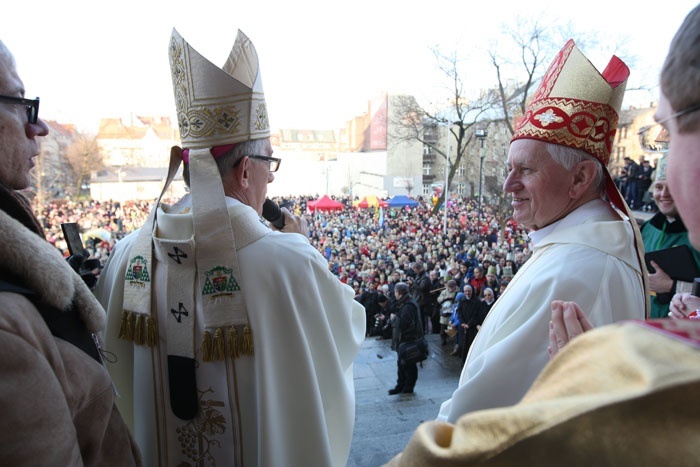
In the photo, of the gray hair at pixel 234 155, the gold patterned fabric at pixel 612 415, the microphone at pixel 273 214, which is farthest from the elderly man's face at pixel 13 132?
the gold patterned fabric at pixel 612 415

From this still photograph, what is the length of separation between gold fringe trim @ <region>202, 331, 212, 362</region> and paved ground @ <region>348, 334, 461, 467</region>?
8.75 feet

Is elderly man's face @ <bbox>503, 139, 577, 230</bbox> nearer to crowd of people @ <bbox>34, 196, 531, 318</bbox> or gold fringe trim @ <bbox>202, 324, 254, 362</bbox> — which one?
gold fringe trim @ <bbox>202, 324, 254, 362</bbox>

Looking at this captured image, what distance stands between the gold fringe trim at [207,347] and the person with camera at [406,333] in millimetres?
4796

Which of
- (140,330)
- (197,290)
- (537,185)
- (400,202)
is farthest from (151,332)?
(400,202)

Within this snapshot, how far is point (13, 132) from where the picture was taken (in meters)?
1.32

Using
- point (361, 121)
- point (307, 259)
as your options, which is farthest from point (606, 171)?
point (361, 121)

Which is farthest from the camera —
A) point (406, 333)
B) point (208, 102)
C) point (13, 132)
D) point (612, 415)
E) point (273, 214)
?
point (406, 333)

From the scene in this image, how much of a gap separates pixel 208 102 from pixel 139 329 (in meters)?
1.00

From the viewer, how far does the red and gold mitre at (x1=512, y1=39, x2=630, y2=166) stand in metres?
2.02

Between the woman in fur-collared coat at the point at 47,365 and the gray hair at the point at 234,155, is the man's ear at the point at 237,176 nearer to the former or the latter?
the gray hair at the point at 234,155

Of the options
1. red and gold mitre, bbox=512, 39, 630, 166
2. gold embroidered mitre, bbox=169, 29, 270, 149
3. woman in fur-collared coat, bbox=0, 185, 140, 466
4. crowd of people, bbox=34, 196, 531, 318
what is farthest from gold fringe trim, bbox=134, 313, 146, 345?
crowd of people, bbox=34, 196, 531, 318

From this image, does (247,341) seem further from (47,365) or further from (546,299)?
(546,299)

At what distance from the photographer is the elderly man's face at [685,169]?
640 millimetres

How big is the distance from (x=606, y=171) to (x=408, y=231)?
2131cm
